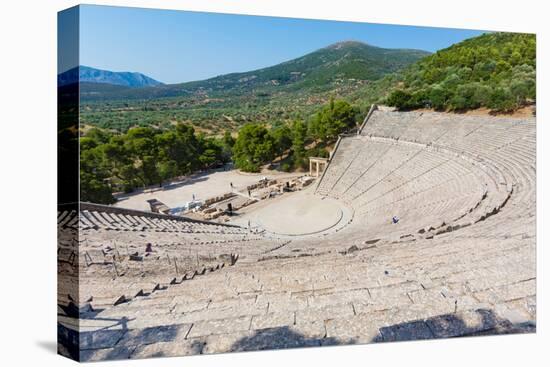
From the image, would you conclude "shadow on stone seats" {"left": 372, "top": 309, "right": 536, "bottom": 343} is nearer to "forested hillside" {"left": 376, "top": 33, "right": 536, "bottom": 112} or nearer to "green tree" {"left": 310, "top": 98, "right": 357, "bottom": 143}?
"forested hillside" {"left": 376, "top": 33, "right": 536, "bottom": 112}

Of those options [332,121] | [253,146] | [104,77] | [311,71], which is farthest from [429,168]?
[104,77]

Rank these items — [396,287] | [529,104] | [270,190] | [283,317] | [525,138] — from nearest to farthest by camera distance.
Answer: [283,317]
[396,287]
[529,104]
[525,138]
[270,190]

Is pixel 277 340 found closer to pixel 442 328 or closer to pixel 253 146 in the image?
pixel 442 328

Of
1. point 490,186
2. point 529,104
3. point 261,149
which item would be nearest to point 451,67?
point 529,104

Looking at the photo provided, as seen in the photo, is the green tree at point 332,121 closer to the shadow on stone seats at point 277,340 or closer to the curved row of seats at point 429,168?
the curved row of seats at point 429,168

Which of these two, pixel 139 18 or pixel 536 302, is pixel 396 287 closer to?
pixel 536 302

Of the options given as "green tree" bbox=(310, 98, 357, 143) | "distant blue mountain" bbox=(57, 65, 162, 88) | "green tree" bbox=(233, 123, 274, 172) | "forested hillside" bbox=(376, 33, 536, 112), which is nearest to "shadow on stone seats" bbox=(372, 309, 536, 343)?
"forested hillside" bbox=(376, 33, 536, 112)

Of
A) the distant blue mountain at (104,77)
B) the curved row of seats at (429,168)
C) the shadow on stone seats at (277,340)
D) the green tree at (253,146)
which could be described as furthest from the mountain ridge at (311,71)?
the shadow on stone seats at (277,340)

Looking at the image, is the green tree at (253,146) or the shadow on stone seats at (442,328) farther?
the green tree at (253,146)
